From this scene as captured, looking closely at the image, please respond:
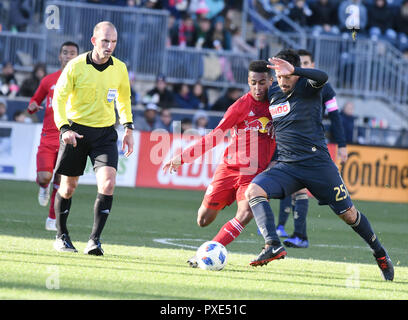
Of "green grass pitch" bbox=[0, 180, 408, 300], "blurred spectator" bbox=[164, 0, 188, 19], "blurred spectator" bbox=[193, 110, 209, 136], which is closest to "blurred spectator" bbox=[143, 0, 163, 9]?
"blurred spectator" bbox=[164, 0, 188, 19]

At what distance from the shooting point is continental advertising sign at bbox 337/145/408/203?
62.8ft

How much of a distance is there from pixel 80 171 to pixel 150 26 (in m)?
14.9

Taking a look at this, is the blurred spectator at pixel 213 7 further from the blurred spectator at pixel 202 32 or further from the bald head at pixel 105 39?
the bald head at pixel 105 39

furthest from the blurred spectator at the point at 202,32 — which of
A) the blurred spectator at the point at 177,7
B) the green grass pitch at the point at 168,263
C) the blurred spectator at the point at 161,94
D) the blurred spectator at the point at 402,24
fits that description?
the green grass pitch at the point at 168,263

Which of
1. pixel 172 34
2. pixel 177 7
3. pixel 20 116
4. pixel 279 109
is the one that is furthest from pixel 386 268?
pixel 177 7

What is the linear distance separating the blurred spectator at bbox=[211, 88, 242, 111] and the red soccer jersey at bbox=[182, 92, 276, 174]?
13164 mm

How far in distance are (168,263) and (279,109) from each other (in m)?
1.77

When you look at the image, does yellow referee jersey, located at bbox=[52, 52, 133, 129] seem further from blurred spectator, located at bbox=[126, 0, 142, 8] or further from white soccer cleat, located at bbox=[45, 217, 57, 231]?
blurred spectator, located at bbox=[126, 0, 142, 8]

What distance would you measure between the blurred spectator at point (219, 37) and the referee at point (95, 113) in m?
15.1

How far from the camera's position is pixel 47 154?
11.3 m
